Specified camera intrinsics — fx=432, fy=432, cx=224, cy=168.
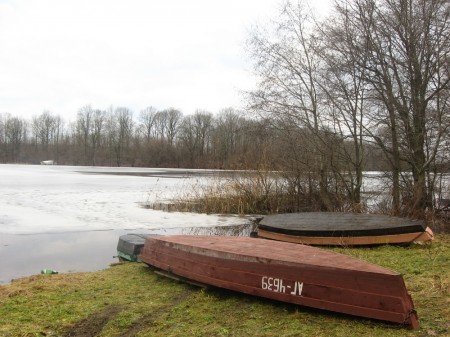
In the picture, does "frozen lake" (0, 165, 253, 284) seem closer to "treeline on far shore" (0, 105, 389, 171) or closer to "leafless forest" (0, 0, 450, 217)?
"leafless forest" (0, 0, 450, 217)

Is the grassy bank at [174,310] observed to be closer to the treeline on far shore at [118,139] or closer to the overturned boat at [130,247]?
the overturned boat at [130,247]

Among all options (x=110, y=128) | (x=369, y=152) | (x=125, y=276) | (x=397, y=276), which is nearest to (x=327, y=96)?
(x=369, y=152)

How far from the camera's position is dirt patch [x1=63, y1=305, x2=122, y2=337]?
4031 millimetres

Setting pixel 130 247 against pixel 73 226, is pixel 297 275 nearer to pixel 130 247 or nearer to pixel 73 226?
pixel 130 247

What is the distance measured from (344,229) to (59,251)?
5.84m

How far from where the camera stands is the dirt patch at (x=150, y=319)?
400 cm

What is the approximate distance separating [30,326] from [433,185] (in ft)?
32.6

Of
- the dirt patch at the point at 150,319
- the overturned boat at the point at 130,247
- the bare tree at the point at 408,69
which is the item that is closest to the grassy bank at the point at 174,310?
the dirt patch at the point at 150,319

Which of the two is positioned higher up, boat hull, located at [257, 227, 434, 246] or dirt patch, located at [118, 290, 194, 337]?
boat hull, located at [257, 227, 434, 246]

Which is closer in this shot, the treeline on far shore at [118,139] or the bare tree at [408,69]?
the bare tree at [408,69]

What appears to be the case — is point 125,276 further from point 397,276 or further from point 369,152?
point 369,152

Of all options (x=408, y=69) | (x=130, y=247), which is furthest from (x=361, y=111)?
(x=130, y=247)

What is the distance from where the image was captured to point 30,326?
4195 mm

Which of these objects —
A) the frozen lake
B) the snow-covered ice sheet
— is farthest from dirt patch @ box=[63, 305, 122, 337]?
the snow-covered ice sheet
